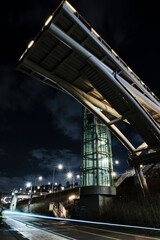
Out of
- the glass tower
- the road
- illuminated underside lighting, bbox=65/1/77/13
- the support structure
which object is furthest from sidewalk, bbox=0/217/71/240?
illuminated underside lighting, bbox=65/1/77/13

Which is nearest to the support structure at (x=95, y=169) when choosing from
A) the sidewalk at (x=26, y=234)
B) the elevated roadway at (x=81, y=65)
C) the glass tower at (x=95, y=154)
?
the glass tower at (x=95, y=154)

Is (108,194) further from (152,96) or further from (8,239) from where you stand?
(8,239)

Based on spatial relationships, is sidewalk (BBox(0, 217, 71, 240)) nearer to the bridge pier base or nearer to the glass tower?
the bridge pier base

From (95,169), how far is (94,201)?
4.40 meters

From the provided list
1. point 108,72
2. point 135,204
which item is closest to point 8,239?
point 135,204

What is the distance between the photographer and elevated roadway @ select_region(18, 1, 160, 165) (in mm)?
14367

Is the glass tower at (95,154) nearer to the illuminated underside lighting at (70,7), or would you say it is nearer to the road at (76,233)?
the road at (76,233)

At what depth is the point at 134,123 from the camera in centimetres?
1975

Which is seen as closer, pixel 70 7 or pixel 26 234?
pixel 26 234

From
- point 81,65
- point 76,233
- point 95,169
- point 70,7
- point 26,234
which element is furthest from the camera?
point 95,169

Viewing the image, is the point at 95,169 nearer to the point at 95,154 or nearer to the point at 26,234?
the point at 95,154

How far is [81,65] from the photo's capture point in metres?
18.0

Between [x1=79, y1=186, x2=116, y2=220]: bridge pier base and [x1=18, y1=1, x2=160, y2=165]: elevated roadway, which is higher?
[x1=18, y1=1, x2=160, y2=165]: elevated roadway

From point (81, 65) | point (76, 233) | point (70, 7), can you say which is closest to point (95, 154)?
point (81, 65)
